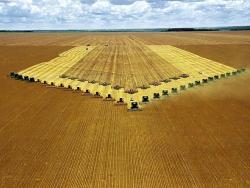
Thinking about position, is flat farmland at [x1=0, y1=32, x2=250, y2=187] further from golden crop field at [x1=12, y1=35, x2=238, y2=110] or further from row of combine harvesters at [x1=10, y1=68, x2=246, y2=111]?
golden crop field at [x1=12, y1=35, x2=238, y2=110]

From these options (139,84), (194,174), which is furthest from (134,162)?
(139,84)

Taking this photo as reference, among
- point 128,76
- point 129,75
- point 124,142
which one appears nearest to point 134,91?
point 128,76

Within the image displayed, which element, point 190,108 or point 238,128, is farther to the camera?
point 190,108

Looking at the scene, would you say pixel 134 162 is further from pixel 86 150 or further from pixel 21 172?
pixel 21 172

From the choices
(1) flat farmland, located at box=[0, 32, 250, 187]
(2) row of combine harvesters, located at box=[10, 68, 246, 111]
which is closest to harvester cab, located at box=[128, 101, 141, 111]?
(2) row of combine harvesters, located at box=[10, 68, 246, 111]

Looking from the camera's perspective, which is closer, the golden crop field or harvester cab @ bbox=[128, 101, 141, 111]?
harvester cab @ bbox=[128, 101, 141, 111]

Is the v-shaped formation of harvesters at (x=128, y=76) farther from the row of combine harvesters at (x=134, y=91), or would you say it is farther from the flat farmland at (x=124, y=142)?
the flat farmland at (x=124, y=142)

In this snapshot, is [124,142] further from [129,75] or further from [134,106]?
[129,75]

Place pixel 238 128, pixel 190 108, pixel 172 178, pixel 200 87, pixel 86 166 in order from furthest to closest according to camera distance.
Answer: pixel 200 87 < pixel 190 108 < pixel 238 128 < pixel 86 166 < pixel 172 178
